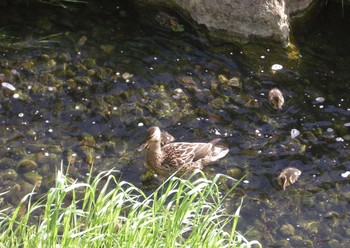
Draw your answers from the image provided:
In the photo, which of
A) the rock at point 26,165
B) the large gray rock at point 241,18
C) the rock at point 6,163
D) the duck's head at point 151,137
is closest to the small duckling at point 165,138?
the duck's head at point 151,137

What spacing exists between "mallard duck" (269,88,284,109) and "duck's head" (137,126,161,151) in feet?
3.70

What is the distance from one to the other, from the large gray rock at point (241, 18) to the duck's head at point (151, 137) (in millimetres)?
1737

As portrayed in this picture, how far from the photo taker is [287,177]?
5.91m

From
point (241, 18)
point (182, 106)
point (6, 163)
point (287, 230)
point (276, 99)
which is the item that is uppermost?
point (241, 18)

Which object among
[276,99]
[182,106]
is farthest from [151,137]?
[276,99]

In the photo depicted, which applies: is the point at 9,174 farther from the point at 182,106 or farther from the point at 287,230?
the point at 287,230

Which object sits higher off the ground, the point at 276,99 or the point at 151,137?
the point at 276,99

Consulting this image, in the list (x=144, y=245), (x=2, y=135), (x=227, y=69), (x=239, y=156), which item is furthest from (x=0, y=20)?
(x=144, y=245)

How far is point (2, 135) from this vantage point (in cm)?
624

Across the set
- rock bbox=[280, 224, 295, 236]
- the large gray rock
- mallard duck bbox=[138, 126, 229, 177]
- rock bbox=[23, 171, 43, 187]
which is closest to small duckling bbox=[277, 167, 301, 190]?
rock bbox=[280, 224, 295, 236]

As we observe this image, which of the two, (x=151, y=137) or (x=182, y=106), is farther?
(x=182, y=106)

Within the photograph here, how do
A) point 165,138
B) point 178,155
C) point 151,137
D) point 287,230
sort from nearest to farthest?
point 287,230 → point 151,137 → point 178,155 → point 165,138

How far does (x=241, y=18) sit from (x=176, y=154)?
188 cm

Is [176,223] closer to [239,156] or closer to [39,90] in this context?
[239,156]
